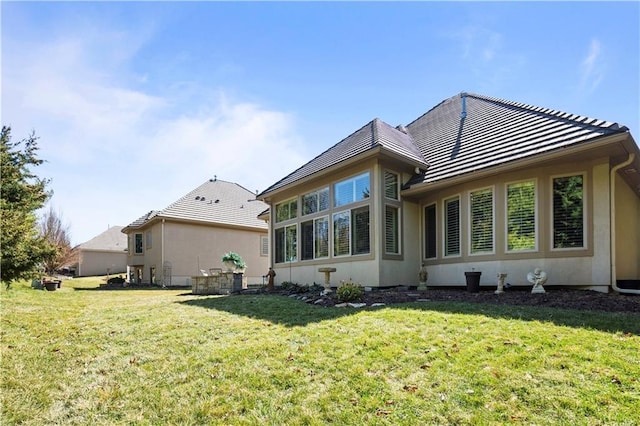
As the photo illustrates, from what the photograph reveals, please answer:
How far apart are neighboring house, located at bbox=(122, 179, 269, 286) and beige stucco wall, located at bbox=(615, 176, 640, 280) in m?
15.5

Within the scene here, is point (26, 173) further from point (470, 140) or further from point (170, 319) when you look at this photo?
point (470, 140)

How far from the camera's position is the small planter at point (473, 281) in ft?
28.6

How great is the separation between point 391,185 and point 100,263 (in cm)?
3675

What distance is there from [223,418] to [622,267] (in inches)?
390

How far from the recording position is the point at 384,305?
23.2 ft

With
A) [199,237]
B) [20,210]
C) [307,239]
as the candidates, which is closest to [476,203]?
[307,239]

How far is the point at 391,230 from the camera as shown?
10.3m

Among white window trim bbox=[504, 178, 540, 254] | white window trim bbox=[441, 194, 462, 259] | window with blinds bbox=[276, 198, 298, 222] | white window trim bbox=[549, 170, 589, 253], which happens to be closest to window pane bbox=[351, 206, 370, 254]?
white window trim bbox=[441, 194, 462, 259]

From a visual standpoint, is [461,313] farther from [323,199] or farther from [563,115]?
[323,199]

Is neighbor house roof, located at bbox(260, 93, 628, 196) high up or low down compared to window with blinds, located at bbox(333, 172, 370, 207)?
up

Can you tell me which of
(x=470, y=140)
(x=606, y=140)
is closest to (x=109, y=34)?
(x=470, y=140)

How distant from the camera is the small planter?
8703 millimetres

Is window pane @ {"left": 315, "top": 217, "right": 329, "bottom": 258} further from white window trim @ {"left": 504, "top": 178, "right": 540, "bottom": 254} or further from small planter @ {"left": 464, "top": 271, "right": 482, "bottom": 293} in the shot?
white window trim @ {"left": 504, "top": 178, "right": 540, "bottom": 254}

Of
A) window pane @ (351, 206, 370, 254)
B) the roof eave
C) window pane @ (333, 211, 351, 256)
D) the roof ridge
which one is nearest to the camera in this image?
the roof eave
